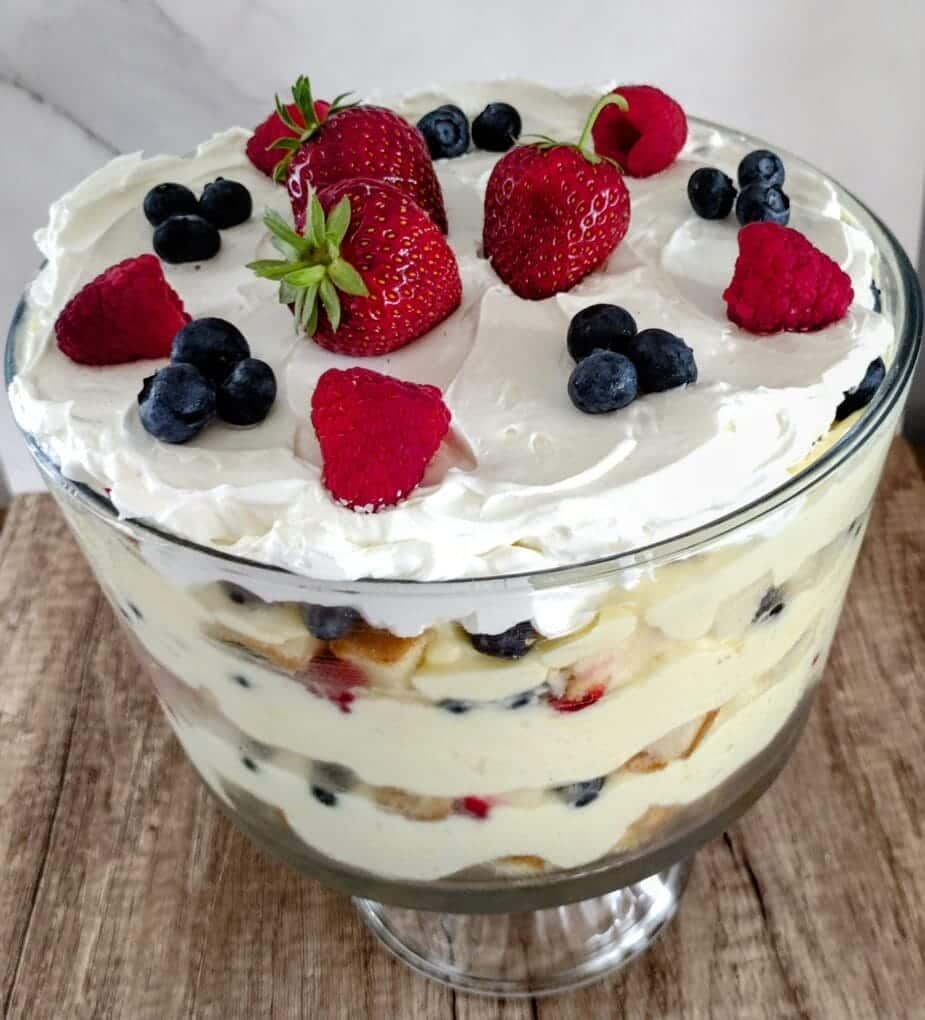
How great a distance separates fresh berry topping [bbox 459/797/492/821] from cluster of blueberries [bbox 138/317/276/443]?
266 millimetres

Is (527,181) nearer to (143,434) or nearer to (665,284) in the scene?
(665,284)

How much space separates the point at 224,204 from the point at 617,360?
1.33 feet

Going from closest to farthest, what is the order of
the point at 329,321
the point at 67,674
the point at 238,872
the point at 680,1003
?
1. the point at 329,321
2. the point at 680,1003
3. the point at 238,872
4. the point at 67,674

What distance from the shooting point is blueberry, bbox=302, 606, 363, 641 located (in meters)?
0.63

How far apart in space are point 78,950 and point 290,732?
43 cm

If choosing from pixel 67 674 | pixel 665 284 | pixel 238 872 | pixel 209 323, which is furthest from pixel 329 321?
pixel 67 674

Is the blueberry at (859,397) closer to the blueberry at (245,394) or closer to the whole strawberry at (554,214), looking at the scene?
the whole strawberry at (554,214)

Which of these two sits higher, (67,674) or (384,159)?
(384,159)

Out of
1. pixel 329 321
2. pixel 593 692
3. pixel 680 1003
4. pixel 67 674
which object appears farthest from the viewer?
pixel 67 674

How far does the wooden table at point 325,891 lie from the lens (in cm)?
95

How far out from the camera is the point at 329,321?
2.52ft

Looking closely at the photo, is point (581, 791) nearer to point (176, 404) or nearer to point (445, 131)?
point (176, 404)

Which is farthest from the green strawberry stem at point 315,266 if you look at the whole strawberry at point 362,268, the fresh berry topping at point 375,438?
the fresh berry topping at point 375,438

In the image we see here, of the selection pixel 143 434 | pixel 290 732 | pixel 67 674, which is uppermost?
pixel 143 434
